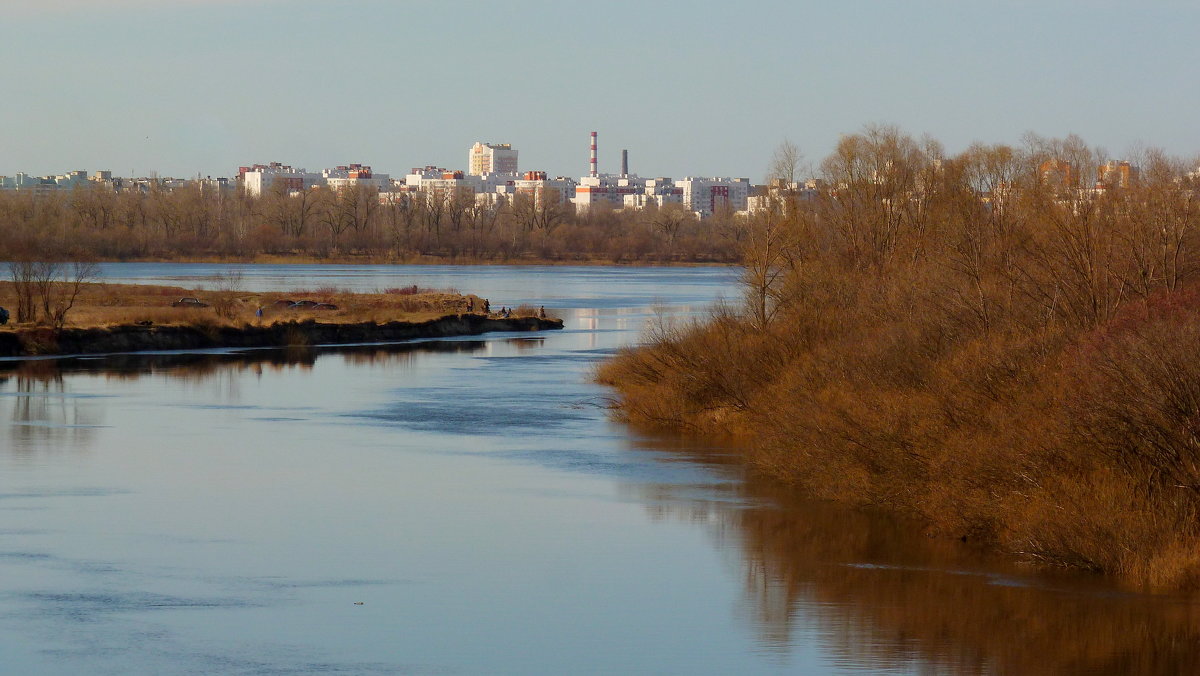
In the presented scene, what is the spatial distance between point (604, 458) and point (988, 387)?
928 centimetres

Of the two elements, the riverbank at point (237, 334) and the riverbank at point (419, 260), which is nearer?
the riverbank at point (237, 334)

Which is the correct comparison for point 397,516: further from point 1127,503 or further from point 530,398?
point 530,398

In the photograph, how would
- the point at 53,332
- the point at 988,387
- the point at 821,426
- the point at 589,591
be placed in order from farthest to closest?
the point at 53,332
the point at 821,426
the point at 988,387
the point at 589,591

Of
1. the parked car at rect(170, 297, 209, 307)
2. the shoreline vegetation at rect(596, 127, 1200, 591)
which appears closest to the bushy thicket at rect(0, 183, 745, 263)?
the parked car at rect(170, 297, 209, 307)

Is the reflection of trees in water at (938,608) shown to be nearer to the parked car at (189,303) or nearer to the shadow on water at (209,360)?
the shadow on water at (209,360)

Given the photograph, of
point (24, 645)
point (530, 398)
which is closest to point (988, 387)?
point (24, 645)

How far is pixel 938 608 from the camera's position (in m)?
15.2

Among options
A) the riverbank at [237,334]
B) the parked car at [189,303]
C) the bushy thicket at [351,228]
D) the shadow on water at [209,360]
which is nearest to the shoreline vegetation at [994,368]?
the shadow on water at [209,360]

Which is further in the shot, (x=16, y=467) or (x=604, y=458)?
(x=604, y=458)

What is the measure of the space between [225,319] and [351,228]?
92.1m

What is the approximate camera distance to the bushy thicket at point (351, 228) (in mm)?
133750

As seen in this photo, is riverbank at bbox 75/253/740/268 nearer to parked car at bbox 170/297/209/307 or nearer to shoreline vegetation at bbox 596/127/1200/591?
parked car at bbox 170/297/209/307

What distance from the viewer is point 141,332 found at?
50.2m

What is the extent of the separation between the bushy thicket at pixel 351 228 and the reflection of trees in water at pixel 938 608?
112408mm
